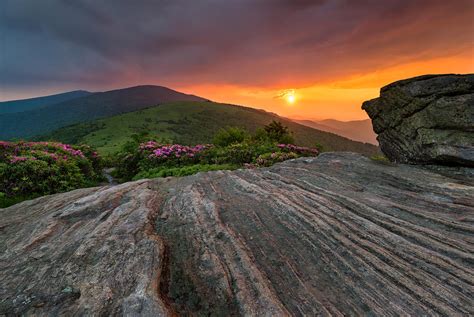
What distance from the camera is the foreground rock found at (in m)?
4.87

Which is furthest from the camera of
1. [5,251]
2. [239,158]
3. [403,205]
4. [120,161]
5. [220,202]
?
[120,161]

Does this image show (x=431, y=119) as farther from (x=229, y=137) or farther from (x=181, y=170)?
(x=229, y=137)

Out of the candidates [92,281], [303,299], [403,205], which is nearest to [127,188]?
[92,281]

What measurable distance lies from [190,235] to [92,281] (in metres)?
2.30

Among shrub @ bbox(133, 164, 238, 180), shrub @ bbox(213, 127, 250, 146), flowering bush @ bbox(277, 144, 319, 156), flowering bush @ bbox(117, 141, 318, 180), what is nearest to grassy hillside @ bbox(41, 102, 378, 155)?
shrub @ bbox(213, 127, 250, 146)

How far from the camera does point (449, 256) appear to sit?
5.67m

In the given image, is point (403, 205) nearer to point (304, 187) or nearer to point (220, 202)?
point (304, 187)

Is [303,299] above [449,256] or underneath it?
underneath

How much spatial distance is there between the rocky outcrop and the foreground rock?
43.6 inches

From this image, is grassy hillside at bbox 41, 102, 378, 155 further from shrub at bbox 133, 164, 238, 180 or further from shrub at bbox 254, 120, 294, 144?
shrub at bbox 133, 164, 238, 180

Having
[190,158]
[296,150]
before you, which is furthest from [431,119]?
[190,158]

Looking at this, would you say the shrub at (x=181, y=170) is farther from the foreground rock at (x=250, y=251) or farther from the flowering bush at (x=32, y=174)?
the foreground rock at (x=250, y=251)

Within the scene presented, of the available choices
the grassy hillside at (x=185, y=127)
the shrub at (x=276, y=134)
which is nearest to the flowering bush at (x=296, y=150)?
the shrub at (x=276, y=134)

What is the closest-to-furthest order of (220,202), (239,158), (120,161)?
(220,202) < (239,158) < (120,161)
